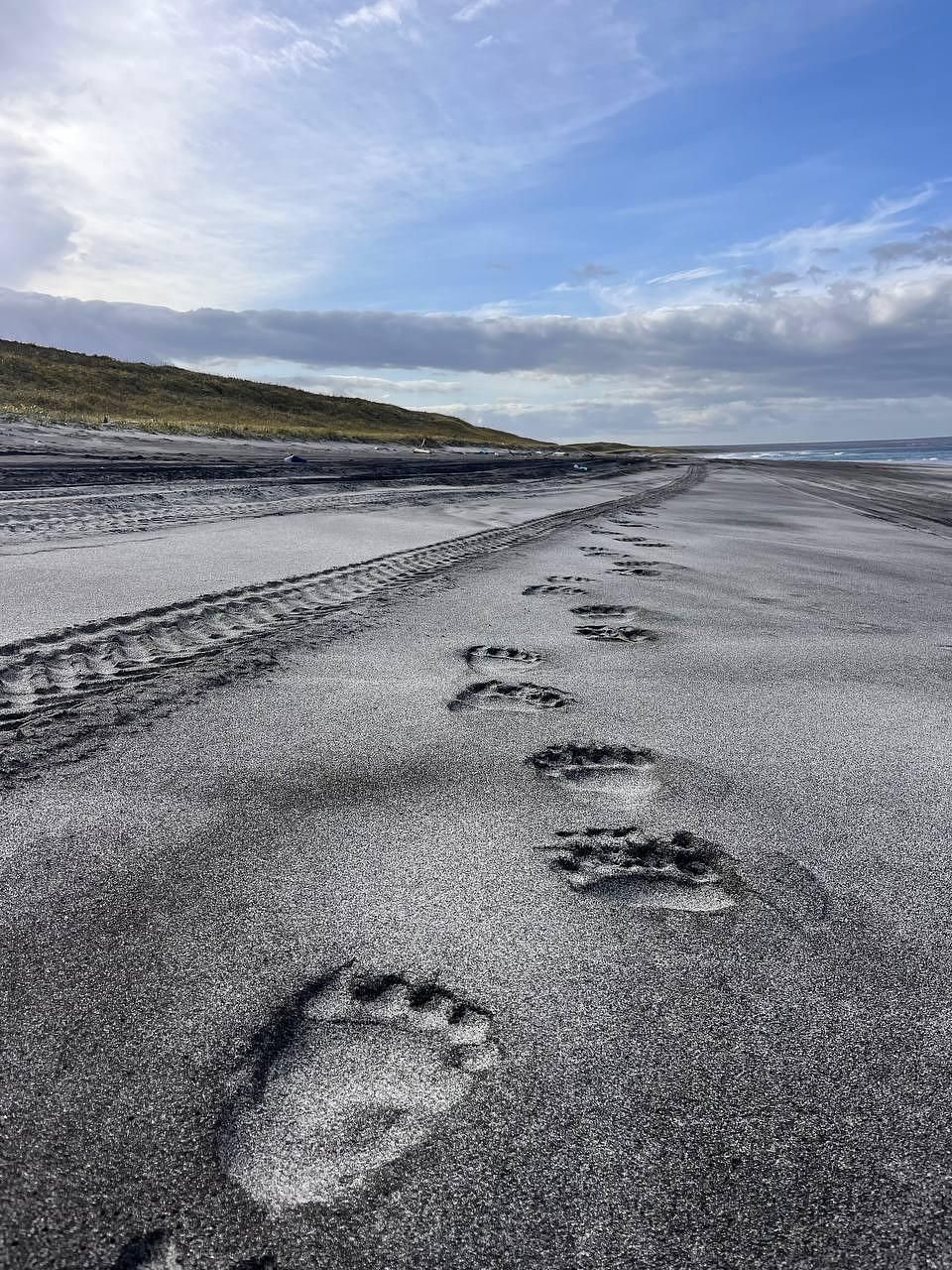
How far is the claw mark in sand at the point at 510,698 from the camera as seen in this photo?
9.58 ft

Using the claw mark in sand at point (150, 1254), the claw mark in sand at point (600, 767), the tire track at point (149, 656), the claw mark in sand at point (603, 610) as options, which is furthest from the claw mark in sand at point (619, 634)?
the claw mark in sand at point (150, 1254)

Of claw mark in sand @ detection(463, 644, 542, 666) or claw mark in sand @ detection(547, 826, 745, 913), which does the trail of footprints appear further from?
claw mark in sand @ detection(463, 644, 542, 666)

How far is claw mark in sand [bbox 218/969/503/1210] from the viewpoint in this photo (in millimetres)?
1086

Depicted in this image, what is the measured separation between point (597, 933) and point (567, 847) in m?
0.35

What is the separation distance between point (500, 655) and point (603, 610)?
116 centimetres

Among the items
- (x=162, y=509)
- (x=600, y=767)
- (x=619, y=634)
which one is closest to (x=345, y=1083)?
(x=600, y=767)

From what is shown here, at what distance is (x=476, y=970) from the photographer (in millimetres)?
1497

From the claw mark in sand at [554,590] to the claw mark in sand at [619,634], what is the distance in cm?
86

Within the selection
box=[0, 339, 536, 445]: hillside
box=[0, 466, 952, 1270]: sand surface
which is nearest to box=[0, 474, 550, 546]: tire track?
box=[0, 466, 952, 1270]: sand surface

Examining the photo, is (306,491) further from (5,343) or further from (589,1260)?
(5,343)

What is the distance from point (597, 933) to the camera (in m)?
1.62

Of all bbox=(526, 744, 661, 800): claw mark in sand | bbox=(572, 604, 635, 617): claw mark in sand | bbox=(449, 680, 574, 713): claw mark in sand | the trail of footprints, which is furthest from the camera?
bbox=(572, 604, 635, 617): claw mark in sand

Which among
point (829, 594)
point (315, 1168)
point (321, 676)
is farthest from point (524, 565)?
point (315, 1168)

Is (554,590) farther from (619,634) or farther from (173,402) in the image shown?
(173,402)
